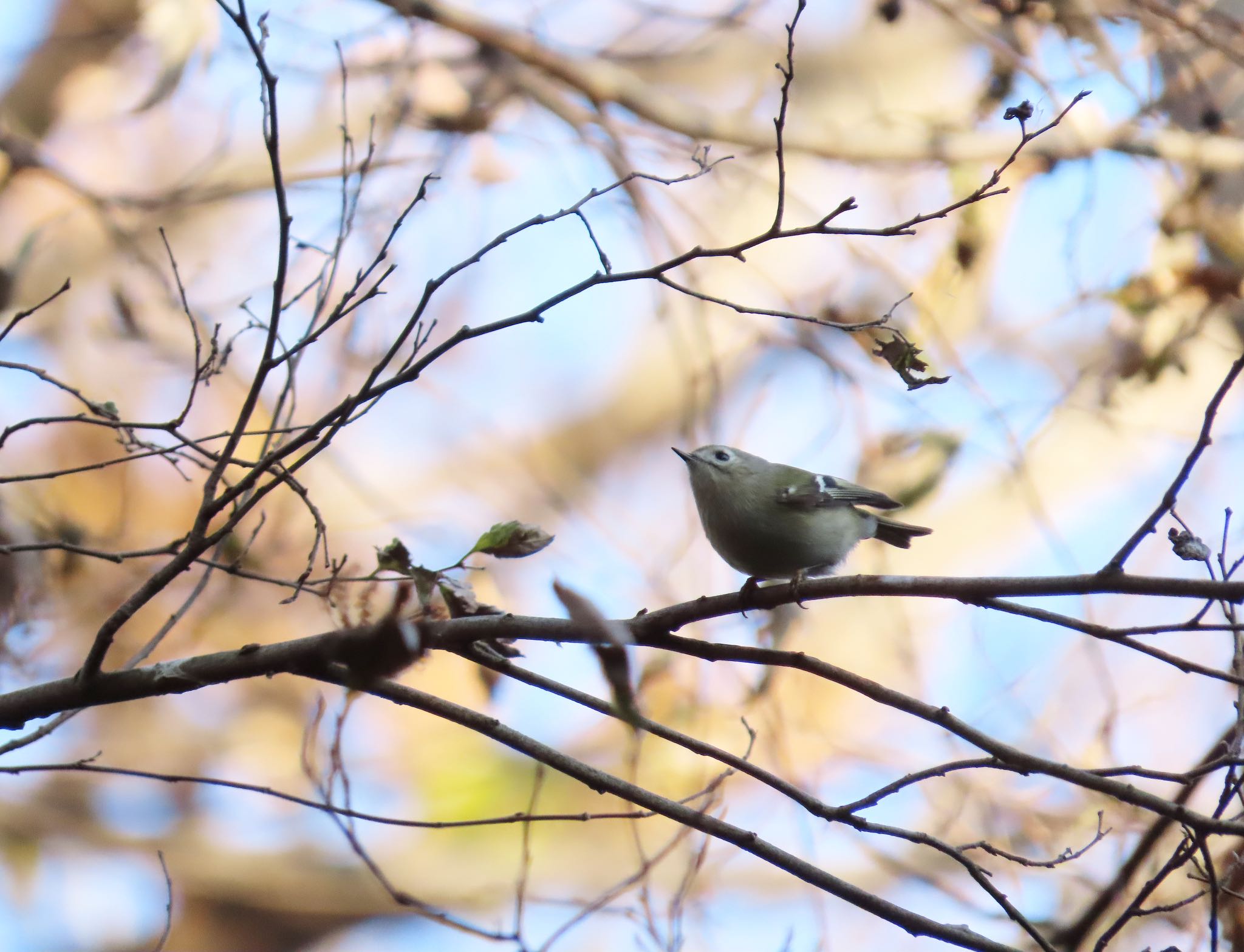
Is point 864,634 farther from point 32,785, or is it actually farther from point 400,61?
point 32,785

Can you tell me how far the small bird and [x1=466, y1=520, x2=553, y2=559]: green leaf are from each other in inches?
44.5

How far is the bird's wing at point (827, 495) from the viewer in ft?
10.4

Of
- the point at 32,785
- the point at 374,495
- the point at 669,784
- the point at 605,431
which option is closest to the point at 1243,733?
the point at 374,495

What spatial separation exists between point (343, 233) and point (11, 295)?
115 inches

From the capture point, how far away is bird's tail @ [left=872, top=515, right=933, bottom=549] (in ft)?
11.7

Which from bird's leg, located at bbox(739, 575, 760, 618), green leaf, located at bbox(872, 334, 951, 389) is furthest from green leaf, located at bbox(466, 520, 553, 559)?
green leaf, located at bbox(872, 334, 951, 389)

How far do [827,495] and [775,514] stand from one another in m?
0.20

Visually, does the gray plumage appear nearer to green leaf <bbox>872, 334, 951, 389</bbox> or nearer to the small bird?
the small bird

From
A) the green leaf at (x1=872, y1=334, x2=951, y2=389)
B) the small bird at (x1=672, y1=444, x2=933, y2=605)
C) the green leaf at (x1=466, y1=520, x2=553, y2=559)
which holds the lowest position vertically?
the green leaf at (x1=466, y1=520, x2=553, y2=559)

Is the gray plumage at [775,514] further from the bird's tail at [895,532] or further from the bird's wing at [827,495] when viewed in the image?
the bird's tail at [895,532]

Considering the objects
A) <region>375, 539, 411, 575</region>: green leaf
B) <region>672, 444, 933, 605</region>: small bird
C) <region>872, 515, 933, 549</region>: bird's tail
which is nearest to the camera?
<region>375, 539, 411, 575</region>: green leaf

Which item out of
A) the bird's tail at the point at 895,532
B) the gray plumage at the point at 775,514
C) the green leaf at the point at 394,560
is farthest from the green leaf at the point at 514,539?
the bird's tail at the point at 895,532

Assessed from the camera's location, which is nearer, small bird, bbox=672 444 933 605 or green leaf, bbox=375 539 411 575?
green leaf, bbox=375 539 411 575

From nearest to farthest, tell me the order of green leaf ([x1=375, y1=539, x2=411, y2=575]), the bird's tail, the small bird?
green leaf ([x1=375, y1=539, x2=411, y2=575])
the small bird
the bird's tail
